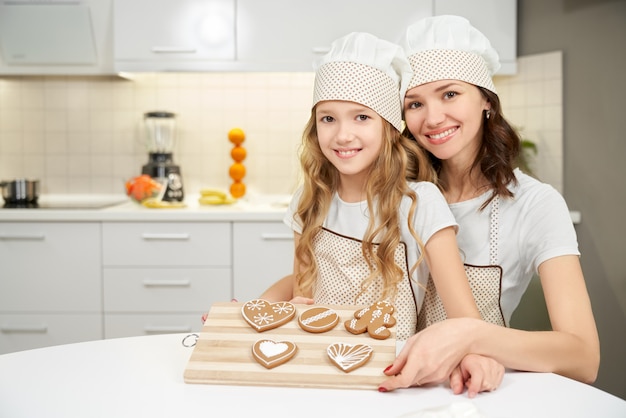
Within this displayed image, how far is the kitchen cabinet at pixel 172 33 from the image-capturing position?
2.99 m

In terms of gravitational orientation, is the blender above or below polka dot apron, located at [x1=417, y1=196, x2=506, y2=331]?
above

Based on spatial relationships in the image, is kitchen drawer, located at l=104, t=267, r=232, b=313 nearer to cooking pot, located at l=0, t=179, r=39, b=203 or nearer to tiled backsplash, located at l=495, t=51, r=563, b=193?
cooking pot, located at l=0, t=179, r=39, b=203

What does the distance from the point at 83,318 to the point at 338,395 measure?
2.29 metres

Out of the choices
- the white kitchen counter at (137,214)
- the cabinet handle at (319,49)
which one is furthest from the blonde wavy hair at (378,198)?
the cabinet handle at (319,49)

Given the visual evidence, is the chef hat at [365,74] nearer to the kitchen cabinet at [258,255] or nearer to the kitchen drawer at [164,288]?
the kitchen cabinet at [258,255]

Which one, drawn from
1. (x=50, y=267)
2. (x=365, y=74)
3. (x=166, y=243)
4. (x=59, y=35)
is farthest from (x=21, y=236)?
(x=365, y=74)

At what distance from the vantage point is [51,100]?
3410 mm

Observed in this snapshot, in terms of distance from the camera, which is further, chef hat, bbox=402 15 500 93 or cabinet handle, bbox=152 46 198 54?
cabinet handle, bbox=152 46 198 54

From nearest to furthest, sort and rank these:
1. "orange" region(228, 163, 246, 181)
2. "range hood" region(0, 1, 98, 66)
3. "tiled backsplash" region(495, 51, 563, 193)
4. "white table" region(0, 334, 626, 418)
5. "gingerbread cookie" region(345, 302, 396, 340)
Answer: "white table" region(0, 334, 626, 418)
"gingerbread cookie" region(345, 302, 396, 340)
"tiled backsplash" region(495, 51, 563, 193)
"range hood" region(0, 1, 98, 66)
"orange" region(228, 163, 246, 181)

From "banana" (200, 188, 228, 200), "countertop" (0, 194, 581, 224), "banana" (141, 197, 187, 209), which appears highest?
"banana" (200, 188, 228, 200)

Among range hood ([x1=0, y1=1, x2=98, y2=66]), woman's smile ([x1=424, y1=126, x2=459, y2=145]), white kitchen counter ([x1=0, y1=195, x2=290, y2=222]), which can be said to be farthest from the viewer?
range hood ([x1=0, y1=1, x2=98, y2=66])

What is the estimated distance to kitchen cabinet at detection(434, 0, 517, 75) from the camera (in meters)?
3.00

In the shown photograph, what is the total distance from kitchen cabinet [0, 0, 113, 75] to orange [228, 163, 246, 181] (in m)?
0.73

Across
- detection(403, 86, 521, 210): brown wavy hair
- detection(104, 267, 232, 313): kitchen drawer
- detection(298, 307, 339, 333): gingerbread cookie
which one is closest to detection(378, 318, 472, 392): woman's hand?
detection(298, 307, 339, 333): gingerbread cookie
